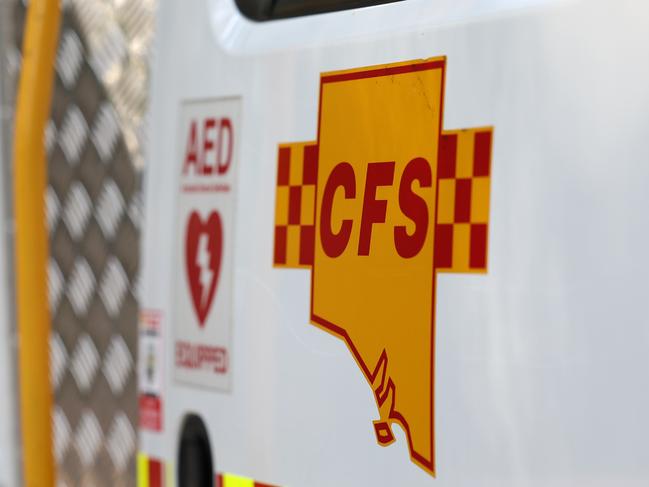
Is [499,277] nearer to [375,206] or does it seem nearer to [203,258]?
[375,206]

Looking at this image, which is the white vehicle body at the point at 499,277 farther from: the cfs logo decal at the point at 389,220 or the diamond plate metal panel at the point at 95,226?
the diamond plate metal panel at the point at 95,226

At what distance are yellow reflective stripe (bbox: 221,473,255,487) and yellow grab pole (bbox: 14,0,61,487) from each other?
1080mm

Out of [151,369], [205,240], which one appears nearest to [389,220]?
[205,240]

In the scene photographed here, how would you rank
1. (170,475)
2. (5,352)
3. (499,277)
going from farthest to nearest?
(5,352), (170,475), (499,277)

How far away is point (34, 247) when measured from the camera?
2.88 metres

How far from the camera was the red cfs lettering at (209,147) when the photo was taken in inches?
75.0

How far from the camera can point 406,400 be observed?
5.08 ft

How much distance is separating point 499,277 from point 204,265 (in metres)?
0.62

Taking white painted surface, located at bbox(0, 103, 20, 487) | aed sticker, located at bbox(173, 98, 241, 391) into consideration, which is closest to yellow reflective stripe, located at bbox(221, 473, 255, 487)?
aed sticker, located at bbox(173, 98, 241, 391)

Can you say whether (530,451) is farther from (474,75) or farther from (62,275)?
(62,275)

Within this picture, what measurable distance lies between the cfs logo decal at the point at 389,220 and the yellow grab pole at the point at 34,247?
1.13 m

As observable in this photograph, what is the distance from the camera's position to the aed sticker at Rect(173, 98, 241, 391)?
188 centimetres

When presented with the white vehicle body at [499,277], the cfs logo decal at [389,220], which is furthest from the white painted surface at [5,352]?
the cfs logo decal at [389,220]

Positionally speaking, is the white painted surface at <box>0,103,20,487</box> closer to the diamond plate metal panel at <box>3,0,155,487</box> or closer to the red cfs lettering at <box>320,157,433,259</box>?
the diamond plate metal panel at <box>3,0,155,487</box>
